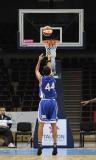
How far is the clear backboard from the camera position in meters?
17.4

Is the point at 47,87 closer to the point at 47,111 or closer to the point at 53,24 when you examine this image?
the point at 47,111

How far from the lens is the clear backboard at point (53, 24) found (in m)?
17.4

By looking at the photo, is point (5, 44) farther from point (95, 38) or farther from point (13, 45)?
point (95, 38)

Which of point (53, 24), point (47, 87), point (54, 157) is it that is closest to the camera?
point (54, 157)

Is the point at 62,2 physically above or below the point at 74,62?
above

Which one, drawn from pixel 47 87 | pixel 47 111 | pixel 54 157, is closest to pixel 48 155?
pixel 54 157

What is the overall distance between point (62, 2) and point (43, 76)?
17.4m

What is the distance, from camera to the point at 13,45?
2755 cm

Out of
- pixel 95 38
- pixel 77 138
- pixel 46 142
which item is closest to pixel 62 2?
pixel 95 38

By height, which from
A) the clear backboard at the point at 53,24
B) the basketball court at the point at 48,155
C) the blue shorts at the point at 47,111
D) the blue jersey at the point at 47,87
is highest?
the clear backboard at the point at 53,24

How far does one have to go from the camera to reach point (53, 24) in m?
18.5

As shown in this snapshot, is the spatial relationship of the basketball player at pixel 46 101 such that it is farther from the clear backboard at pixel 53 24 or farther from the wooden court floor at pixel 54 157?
the clear backboard at pixel 53 24

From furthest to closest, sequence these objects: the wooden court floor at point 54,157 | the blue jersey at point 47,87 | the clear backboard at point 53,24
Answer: the clear backboard at point 53,24 < the blue jersey at point 47,87 < the wooden court floor at point 54,157

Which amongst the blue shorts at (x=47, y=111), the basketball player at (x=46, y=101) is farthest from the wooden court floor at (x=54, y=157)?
the blue shorts at (x=47, y=111)
